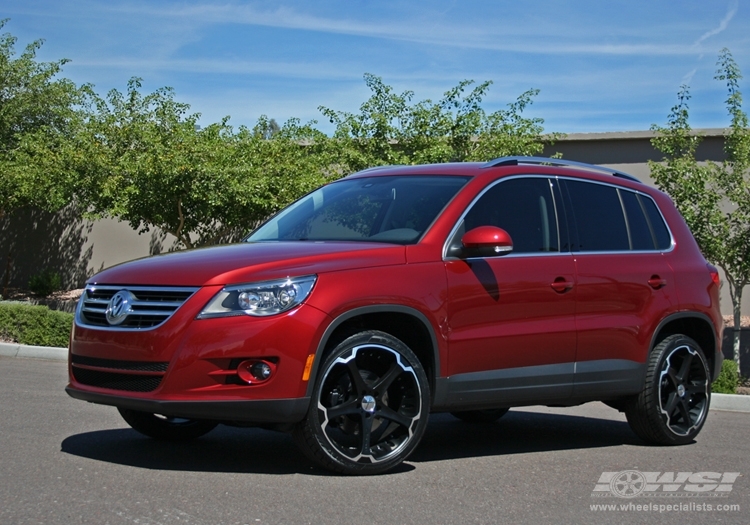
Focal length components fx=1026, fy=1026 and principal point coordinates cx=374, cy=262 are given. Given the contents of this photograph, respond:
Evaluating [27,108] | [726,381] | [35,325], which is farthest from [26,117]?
[726,381]

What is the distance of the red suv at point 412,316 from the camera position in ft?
18.6

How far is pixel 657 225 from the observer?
8.12m

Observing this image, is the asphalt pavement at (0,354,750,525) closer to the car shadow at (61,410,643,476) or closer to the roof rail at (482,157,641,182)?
the car shadow at (61,410,643,476)

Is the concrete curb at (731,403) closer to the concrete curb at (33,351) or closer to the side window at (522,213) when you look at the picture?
the side window at (522,213)

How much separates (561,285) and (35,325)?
10796mm

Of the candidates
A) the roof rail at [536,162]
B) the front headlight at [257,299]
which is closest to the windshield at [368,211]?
the roof rail at [536,162]

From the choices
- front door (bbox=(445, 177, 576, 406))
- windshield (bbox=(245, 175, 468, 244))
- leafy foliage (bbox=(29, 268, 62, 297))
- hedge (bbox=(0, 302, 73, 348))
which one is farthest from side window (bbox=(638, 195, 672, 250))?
leafy foliage (bbox=(29, 268, 62, 297))

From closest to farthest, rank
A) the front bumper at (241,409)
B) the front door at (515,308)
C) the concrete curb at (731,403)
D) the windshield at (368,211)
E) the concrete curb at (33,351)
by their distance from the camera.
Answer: the front bumper at (241,409) → the front door at (515,308) → the windshield at (368,211) → the concrete curb at (731,403) → the concrete curb at (33,351)

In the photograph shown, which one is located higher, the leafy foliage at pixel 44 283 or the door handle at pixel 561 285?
the door handle at pixel 561 285

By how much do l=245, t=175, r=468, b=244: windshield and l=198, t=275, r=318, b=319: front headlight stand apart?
100 centimetres

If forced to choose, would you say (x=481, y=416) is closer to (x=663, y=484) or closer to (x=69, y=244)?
(x=663, y=484)

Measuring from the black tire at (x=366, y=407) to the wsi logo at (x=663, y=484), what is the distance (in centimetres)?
118

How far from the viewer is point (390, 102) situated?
20.4 m

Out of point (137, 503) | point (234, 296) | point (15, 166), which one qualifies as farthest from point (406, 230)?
point (15, 166)
